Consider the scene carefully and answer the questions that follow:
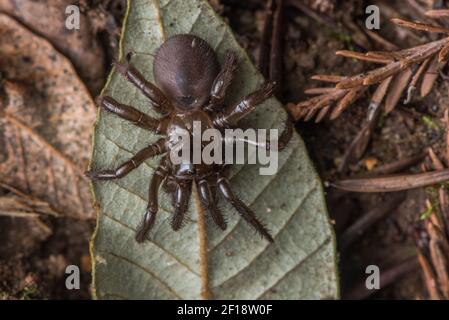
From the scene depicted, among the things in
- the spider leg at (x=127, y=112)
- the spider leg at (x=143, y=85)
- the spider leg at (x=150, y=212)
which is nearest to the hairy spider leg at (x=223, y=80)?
the spider leg at (x=143, y=85)

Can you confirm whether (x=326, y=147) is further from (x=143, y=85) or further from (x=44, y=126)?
(x=44, y=126)

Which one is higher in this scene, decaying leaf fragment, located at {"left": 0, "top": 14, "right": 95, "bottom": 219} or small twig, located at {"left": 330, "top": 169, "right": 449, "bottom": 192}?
decaying leaf fragment, located at {"left": 0, "top": 14, "right": 95, "bottom": 219}

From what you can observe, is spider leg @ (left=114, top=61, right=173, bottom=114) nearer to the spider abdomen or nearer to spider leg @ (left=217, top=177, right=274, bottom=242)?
the spider abdomen

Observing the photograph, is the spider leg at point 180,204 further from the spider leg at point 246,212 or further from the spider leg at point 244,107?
the spider leg at point 244,107

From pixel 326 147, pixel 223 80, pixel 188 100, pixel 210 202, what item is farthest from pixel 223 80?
pixel 326 147

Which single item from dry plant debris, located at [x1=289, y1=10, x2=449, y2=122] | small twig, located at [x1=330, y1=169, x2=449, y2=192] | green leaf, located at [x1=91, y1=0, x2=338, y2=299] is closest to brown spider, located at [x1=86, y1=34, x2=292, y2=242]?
green leaf, located at [x1=91, y1=0, x2=338, y2=299]

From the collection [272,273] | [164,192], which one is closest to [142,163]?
[164,192]
